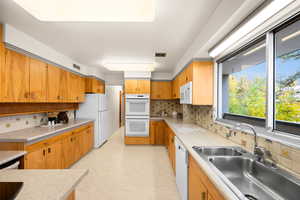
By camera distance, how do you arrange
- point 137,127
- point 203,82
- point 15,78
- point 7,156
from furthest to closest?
point 137,127 → point 203,82 → point 15,78 → point 7,156

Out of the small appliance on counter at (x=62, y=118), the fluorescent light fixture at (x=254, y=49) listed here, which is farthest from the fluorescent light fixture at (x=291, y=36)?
the small appliance on counter at (x=62, y=118)

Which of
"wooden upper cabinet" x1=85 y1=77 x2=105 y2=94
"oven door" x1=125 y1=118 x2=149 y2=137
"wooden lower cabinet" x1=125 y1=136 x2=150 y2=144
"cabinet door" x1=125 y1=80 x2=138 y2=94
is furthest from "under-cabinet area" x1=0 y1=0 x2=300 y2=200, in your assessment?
"cabinet door" x1=125 y1=80 x2=138 y2=94

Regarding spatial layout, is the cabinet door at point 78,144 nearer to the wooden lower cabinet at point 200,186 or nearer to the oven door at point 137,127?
the oven door at point 137,127

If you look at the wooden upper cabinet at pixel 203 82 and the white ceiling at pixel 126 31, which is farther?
the wooden upper cabinet at pixel 203 82

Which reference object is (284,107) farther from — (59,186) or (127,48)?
(127,48)

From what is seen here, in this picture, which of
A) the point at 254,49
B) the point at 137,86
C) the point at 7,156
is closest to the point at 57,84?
the point at 7,156

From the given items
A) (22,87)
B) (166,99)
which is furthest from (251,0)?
(166,99)

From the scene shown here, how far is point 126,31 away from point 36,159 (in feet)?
7.66

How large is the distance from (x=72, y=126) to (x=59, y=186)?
92.3 inches

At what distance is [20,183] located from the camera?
84cm

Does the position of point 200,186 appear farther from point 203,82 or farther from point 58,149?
point 58,149

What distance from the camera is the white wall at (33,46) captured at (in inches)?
72.7

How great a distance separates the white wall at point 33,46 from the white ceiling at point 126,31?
88 mm

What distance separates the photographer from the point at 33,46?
2.23 m
